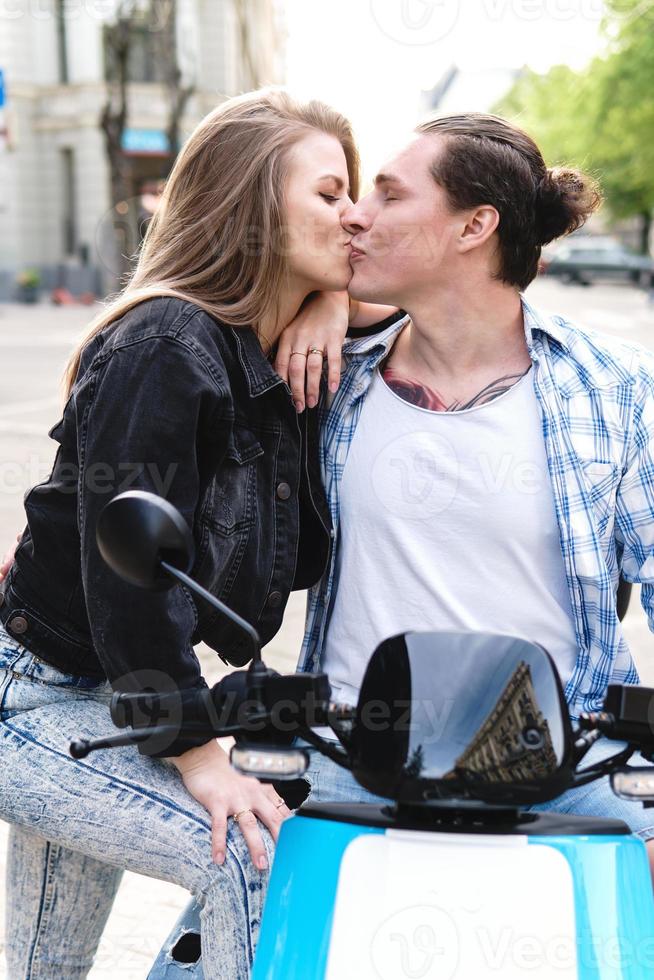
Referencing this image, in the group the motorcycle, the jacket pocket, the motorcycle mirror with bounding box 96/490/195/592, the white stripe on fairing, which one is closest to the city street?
the jacket pocket

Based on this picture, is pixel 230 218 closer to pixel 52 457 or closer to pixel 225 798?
pixel 225 798

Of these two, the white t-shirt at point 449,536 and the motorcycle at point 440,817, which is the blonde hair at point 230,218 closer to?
the white t-shirt at point 449,536

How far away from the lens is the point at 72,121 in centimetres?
2753

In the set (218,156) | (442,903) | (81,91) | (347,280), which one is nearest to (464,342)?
(347,280)

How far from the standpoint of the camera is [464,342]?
2.42m

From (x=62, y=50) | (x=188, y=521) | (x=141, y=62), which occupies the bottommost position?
(x=188, y=521)

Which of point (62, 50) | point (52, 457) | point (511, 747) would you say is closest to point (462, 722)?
point (511, 747)

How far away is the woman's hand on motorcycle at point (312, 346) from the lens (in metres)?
2.21

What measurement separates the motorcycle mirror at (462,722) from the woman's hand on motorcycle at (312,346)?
873mm

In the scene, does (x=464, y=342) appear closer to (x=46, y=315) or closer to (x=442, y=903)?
(x=442, y=903)

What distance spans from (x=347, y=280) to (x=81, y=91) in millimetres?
26971

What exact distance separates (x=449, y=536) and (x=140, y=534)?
96 cm

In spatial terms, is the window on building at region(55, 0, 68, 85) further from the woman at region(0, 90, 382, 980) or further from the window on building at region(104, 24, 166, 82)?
the woman at region(0, 90, 382, 980)

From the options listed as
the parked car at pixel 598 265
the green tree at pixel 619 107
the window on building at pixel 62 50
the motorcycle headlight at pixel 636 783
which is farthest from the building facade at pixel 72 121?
the motorcycle headlight at pixel 636 783
